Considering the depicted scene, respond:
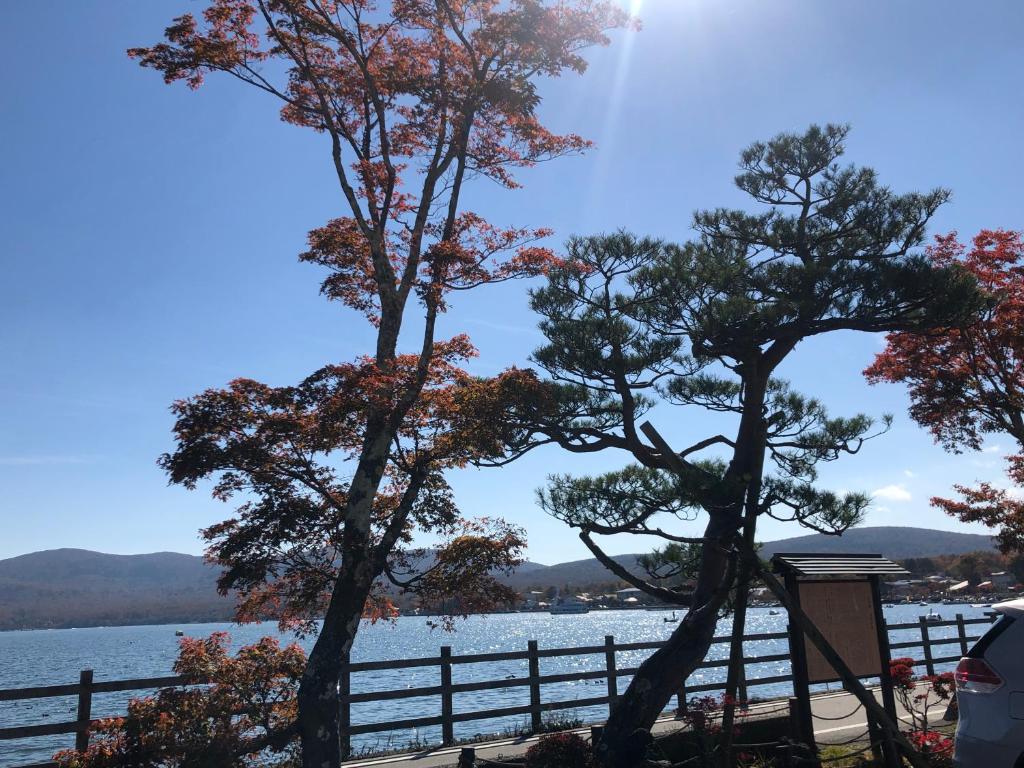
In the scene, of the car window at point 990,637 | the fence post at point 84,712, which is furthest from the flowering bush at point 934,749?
the fence post at point 84,712

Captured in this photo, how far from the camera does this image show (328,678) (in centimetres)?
806

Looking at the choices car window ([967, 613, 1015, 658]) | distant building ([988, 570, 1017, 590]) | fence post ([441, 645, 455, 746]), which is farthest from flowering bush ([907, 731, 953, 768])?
distant building ([988, 570, 1017, 590])

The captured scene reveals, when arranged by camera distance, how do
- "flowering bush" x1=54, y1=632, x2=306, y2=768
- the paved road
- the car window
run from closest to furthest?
the car window, "flowering bush" x1=54, y1=632, x2=306, y2=768, the paved road

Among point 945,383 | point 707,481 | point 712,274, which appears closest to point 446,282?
point 712,274

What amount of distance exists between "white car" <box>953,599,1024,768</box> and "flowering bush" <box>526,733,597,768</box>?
3.38m

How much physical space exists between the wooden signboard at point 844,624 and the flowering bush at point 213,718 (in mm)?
5548

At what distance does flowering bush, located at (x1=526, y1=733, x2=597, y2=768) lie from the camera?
7352 millimetres

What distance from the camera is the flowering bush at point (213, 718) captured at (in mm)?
6902

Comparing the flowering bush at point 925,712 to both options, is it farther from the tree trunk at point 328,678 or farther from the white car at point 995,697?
the tree trunk at point 328,678

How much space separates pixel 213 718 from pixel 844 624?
263 inches

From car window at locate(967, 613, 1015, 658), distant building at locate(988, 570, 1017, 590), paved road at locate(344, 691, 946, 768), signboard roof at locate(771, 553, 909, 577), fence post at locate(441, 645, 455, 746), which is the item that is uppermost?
signboard roof at locate(771, 553, 909, 577)

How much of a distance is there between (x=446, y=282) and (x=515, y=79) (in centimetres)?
312

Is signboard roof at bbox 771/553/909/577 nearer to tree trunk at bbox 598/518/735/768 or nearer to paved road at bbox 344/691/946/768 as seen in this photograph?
tree trunk at bbox 598/518/735/768

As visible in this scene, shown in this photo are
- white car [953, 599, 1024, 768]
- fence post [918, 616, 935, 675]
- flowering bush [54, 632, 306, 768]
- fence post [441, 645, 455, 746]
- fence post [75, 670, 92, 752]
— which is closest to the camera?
white car [953, 599, 1024, 768]
